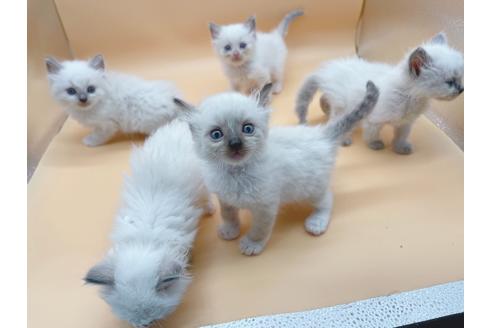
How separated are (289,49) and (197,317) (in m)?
1.80

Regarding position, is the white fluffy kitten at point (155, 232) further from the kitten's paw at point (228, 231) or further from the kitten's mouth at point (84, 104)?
the kitten's mouth at point (84, 104)

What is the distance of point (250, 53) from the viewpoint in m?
2.09

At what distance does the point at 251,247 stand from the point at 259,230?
0.25 feet

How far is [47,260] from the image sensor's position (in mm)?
1440

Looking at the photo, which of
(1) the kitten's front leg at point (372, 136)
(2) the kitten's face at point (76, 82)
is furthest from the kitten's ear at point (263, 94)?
(2) the kitten's face at point (76, 82)

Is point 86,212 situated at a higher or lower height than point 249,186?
lower

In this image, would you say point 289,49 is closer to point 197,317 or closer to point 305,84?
point 305,84

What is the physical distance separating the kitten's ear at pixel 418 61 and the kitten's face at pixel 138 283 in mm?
1147

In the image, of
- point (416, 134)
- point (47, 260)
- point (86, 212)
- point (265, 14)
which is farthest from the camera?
point (265, 14)

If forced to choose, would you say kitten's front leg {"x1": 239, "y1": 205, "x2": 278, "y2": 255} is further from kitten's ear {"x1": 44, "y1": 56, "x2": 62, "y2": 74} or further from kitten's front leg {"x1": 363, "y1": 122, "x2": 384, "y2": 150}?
kitten's ear {"x1": 44, "y1": 56, "x2": 62, "y2": 74}

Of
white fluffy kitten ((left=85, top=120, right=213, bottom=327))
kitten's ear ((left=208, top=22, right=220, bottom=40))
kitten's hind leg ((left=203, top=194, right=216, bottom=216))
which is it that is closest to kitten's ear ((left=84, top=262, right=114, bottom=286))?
white fluffy kitten ((left=85, top=120, right=213, bottom=327))

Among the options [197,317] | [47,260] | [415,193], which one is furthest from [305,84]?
[47,260]

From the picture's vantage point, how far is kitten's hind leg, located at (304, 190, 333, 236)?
146 cm

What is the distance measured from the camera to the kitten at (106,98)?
183cm
